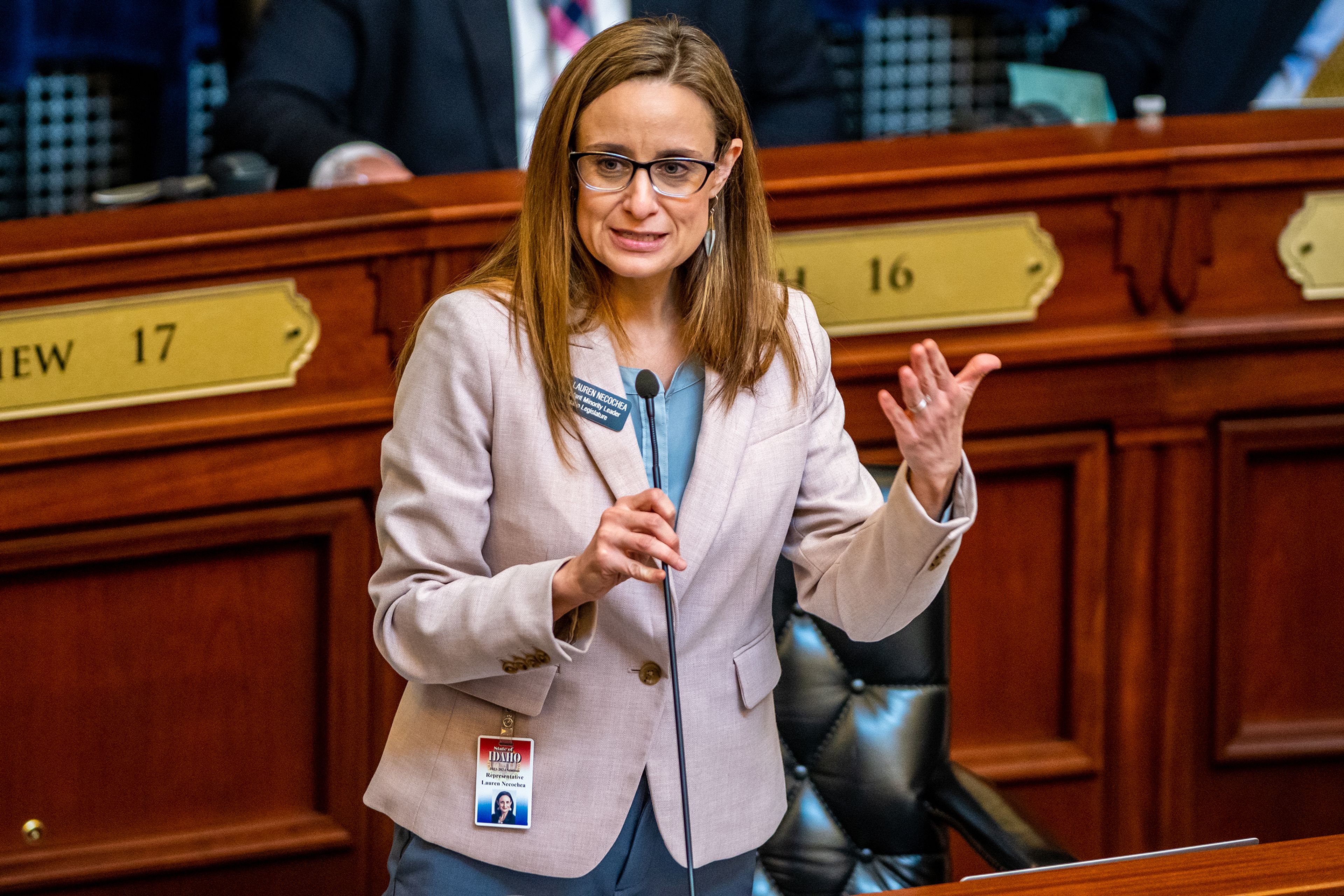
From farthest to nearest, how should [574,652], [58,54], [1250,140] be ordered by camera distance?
[58,54], [1250,140], [574,652]

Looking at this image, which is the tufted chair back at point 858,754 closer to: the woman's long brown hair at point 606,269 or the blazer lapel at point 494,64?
the woman's long brown hair at point 606,269

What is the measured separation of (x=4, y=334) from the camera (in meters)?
1.85

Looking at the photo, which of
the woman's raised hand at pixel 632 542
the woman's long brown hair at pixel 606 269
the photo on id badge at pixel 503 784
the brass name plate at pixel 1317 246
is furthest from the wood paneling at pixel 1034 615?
the woman's raised hand at pixel 632 542

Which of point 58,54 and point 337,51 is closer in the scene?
point 337,51

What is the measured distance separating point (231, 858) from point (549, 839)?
2.88ft

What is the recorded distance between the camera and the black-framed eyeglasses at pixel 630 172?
125 cm

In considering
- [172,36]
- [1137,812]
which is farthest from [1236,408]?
[172,36]

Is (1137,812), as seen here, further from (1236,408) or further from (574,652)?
(574,652)

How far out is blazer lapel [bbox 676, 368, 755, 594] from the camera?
4.24 ft

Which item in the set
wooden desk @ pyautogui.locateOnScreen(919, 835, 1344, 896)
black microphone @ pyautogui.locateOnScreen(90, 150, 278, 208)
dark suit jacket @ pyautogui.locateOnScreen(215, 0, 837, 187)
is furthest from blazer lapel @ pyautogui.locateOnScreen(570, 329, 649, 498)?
dark suit jacket @ pyautogui.locateOnScreen(215, 0, 837, 187)

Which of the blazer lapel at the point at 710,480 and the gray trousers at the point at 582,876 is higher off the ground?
the blazer lapel at the point at 710,480

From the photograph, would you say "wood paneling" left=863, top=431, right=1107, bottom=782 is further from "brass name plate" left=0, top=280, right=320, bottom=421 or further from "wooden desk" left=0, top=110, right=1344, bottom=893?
"brass name plate" left=0, top=280, right=320, bottom=421

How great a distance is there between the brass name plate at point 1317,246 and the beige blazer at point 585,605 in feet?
3.87

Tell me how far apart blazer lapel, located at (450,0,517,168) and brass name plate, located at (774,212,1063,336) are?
83 cm
